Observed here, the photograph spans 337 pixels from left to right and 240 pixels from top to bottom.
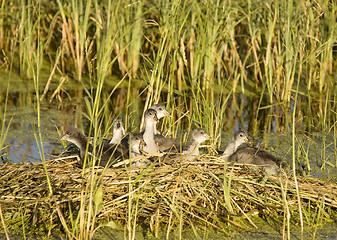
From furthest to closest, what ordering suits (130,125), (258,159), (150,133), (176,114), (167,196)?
(176,114), (130,125), (150,133), (258,159), (167,196)

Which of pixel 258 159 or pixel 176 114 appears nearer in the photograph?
pixel 258 159

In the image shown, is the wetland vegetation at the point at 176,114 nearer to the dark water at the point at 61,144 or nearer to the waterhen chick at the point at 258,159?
the dark water at the point at 61,144

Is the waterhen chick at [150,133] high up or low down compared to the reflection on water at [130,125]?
up

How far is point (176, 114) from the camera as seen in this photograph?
9711 millimetres

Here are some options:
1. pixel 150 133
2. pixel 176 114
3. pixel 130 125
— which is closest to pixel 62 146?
pixel 130 125

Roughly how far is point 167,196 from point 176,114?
4140 millimetres

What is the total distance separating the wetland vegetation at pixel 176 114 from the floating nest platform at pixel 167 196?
2cm

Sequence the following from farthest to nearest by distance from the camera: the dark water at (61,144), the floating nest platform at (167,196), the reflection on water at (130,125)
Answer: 1. the reflection on water at (130,125)
2. the dark water at (61,144)
3. the floating nest platform at (167,196)

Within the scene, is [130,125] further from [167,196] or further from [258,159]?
[167,196]

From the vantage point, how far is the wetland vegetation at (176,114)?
5.47 meters

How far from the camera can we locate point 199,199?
5.79 meters

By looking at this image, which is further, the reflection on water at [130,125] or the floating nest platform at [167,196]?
the reflection on water at [130,125]

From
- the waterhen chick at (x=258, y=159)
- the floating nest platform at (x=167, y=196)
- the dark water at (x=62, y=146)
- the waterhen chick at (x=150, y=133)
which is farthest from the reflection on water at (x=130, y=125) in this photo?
the floating nest platform at (x=167, y=196)

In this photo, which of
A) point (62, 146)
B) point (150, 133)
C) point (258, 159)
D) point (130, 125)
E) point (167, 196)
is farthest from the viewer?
point (130, 125)
